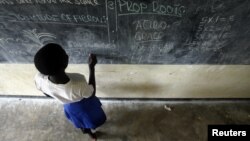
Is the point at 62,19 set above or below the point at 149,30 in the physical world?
above

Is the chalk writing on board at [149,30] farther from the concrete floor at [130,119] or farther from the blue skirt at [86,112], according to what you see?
the concrete floor at [130,119]

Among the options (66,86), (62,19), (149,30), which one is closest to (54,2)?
(62,19)

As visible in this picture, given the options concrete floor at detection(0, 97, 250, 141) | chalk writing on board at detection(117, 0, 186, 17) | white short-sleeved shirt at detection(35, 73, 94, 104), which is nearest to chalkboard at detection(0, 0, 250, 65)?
chalk writing on board at detection(117, 0, 186, 17)

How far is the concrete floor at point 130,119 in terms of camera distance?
2.85 m

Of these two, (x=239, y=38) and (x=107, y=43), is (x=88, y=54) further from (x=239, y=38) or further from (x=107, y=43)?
(x=239, y=38)

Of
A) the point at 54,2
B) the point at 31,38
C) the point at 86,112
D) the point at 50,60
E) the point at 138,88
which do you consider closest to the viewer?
the point at 50,60

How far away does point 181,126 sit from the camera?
2.91 metres

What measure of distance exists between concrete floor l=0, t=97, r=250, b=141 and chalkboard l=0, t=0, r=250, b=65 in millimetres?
919

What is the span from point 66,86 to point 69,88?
0.11 feet

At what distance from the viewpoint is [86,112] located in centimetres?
226

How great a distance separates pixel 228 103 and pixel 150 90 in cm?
115

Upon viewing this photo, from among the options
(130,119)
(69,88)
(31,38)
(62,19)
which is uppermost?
(62,19)

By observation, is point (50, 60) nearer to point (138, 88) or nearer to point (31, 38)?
point (31, 38)

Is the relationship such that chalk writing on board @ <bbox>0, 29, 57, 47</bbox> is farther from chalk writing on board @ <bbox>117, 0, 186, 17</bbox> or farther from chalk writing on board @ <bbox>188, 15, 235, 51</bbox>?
chalk writing on board @ <bbox>188, 15, 235, 51</bbox>
